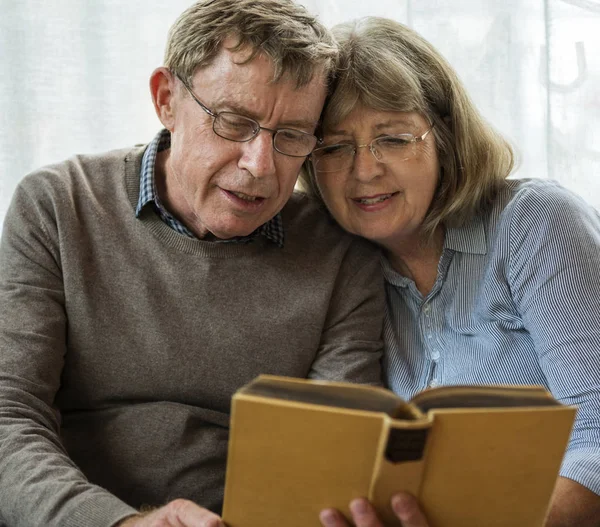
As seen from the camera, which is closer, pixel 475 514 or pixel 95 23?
pixel 475 514

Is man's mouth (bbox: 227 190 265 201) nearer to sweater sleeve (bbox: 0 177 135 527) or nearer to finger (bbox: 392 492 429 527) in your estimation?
sweater sleeve (bbox: 0 177 135 527)

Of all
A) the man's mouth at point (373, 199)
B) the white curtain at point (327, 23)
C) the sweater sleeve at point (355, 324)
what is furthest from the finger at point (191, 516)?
the white curtain at point (327, 23)

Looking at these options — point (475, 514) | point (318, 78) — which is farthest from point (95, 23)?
point (475, 514)

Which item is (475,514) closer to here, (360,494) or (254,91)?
(360,494)

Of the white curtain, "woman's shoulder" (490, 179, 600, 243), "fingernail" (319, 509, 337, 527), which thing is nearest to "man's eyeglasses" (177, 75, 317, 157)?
"woman's shoulder" (490, 179, 600, 243)

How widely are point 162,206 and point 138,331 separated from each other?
28 centimetres

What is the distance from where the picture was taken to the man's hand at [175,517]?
1149 mm

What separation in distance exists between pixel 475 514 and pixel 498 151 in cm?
97

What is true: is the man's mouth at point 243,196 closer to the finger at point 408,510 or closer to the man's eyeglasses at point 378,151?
the man's eyeglasses at point 378,151

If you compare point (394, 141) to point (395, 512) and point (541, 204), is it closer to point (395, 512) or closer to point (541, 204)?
point (541, 204)

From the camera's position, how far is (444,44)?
2551 millimetres

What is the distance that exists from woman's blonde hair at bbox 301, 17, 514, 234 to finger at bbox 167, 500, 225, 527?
2.82 ft

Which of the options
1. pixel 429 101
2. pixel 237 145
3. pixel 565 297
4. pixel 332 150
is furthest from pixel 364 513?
pixel 429 101

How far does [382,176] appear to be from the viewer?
1706mm
